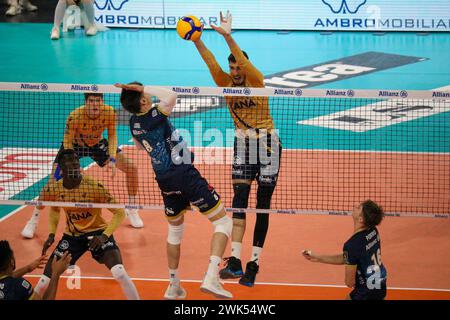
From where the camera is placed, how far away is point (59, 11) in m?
26.9

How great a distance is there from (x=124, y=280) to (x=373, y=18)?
734 inches

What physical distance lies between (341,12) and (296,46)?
217 cm

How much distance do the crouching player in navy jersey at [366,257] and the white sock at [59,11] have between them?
1910 centimetres

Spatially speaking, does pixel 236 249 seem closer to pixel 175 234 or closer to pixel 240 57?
pixel 175 234

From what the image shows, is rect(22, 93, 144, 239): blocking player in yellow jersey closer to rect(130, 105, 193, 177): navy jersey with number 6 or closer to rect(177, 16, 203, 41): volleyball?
rect(177, 16, 203, 41): volleyball

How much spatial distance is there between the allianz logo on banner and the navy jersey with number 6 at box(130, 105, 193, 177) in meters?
17.3

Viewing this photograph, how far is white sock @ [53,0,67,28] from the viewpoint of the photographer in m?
26.8

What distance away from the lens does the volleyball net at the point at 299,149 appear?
1215 centimetres

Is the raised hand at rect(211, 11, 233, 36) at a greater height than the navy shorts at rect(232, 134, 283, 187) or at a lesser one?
greater

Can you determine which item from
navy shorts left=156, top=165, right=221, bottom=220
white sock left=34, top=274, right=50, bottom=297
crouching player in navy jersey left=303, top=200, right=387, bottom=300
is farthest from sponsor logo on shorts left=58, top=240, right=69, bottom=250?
crouching player in navy jersey left=303, top=200, right=387, bottom=300

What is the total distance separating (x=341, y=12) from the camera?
88.9ft
